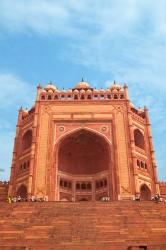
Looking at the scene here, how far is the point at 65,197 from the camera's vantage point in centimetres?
3406

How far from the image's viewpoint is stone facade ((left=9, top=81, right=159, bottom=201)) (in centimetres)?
3203

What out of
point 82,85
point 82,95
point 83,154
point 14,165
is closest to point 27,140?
point 14,165

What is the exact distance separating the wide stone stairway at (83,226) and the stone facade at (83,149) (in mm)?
9608

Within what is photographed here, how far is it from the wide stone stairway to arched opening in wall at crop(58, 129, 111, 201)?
12759mm

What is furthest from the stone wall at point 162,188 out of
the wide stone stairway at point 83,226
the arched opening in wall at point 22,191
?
the arched opening in wall at point 22,191

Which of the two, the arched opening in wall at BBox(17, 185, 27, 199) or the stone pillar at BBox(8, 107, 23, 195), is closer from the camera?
the arched opening in wall at BBox(17, 185, 27, 199)

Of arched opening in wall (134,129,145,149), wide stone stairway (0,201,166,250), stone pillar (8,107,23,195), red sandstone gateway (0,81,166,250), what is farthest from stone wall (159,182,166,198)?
stone pillar (8,107,23,195)

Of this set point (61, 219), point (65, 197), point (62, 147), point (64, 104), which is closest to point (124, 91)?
point (64, 104)

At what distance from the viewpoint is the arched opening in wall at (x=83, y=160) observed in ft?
115

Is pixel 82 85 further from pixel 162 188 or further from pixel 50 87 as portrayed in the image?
pixel 162 188

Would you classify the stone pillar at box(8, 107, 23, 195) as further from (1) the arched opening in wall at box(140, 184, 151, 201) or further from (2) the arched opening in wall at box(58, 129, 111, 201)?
(1) the arched opening in wall at box(140, 184, 151, 201)

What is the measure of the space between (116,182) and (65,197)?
604 centimetres

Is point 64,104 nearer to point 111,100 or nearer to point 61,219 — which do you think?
point 111,100

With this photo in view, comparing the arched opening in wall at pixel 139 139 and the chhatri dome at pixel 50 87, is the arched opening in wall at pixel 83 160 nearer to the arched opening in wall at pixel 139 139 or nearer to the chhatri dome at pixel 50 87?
the arched opening in wall at pixel 139 139
